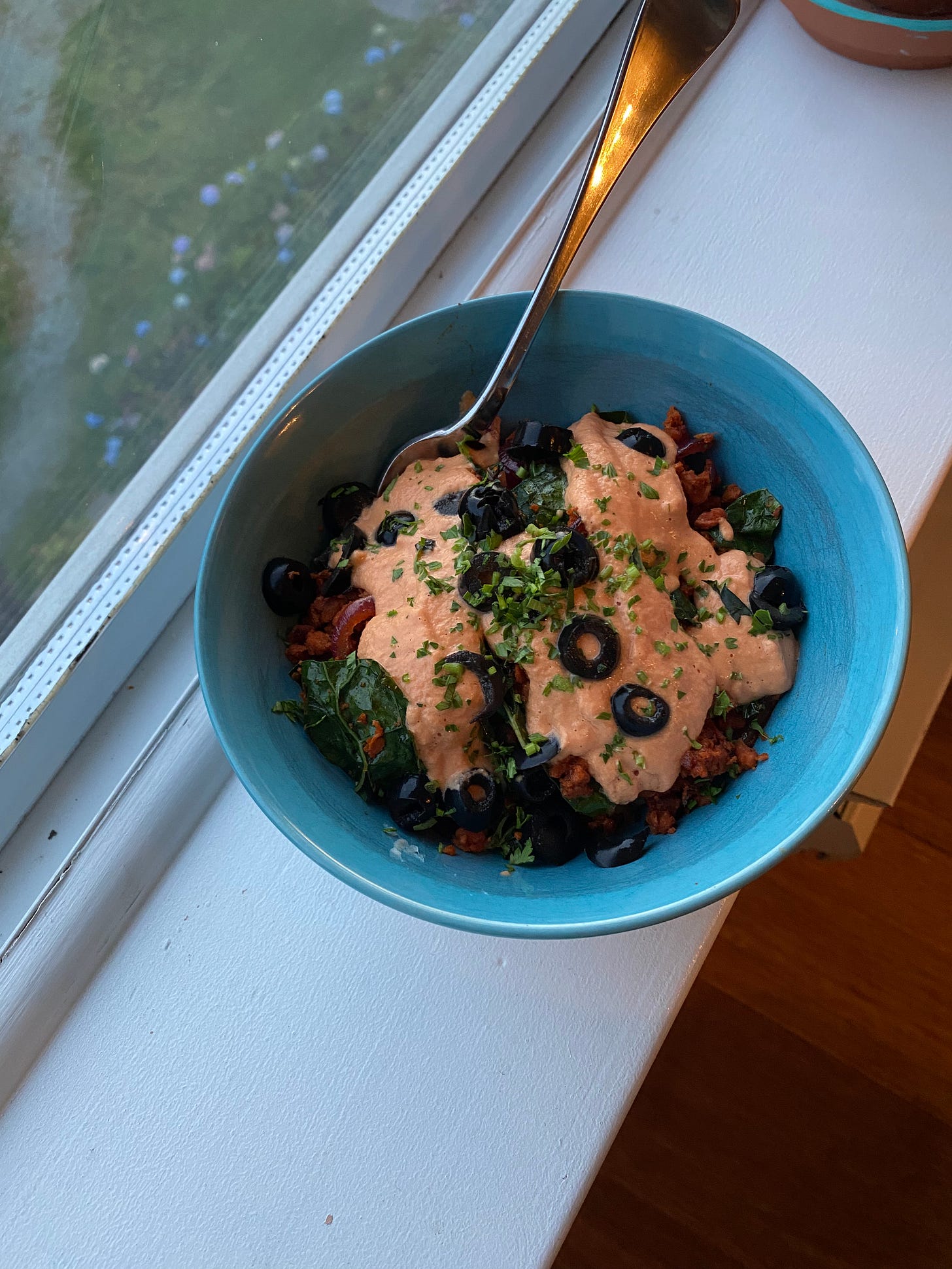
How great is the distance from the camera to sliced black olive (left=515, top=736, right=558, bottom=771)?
96 cm

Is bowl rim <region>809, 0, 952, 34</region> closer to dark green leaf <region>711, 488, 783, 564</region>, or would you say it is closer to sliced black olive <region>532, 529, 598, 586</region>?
dark green leaf <region>711, 488, 783, 564</region>

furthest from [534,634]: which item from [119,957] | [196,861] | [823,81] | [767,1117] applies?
[767,1117]

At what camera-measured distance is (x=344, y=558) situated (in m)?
1.08

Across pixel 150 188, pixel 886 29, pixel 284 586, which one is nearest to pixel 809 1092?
pixel 284 586

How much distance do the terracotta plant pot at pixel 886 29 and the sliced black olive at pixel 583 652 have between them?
Result: 1046 mm

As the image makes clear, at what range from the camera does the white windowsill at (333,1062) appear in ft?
3.37

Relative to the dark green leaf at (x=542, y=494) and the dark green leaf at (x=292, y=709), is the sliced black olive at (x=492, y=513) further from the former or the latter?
the dark green leaf at (x=292, y=709)

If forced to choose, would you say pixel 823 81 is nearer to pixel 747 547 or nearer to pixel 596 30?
pixel 596 30

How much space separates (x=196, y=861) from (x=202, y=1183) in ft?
1.19

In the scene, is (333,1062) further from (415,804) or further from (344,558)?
(344,558)

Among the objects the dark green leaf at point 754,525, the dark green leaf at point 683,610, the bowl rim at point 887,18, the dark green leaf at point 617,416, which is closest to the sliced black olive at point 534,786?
the dark green leaf at point 683,610

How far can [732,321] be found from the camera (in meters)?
1.30

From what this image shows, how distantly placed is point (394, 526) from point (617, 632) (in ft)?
0.95

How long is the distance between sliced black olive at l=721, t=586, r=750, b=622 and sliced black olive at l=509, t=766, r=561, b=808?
0.89ft
